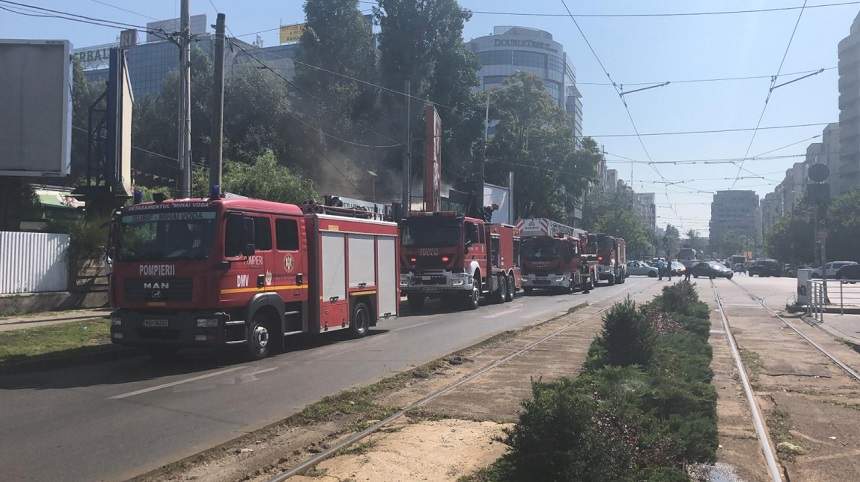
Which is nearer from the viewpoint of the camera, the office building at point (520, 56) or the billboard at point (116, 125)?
the billboard at point (116, 125)

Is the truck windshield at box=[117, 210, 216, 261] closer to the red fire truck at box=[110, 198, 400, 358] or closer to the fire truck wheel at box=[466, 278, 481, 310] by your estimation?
the red fire truck at box=[110, 198, 400, 358]

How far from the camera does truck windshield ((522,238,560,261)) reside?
1323 inches

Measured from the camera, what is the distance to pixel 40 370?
10.7m

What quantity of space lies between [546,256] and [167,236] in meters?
24.7

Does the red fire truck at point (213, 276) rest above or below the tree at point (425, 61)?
below

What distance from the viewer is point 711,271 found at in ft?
200

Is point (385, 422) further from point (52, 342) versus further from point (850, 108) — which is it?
point (850, 108)

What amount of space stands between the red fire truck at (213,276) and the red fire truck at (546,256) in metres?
21.9

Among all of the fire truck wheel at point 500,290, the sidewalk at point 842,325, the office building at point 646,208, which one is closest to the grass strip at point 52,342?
the fire truck wheel at point 500,290

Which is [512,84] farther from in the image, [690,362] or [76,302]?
[690,362]

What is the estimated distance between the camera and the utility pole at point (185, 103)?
18078mm

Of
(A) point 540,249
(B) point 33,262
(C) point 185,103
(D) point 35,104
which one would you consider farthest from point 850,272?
(B) point 33,262

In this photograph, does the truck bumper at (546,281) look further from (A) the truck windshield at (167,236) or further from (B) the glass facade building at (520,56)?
(B) the glass facade building at (520,56)

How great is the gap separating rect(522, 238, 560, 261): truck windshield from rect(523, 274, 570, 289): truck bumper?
0.87m
